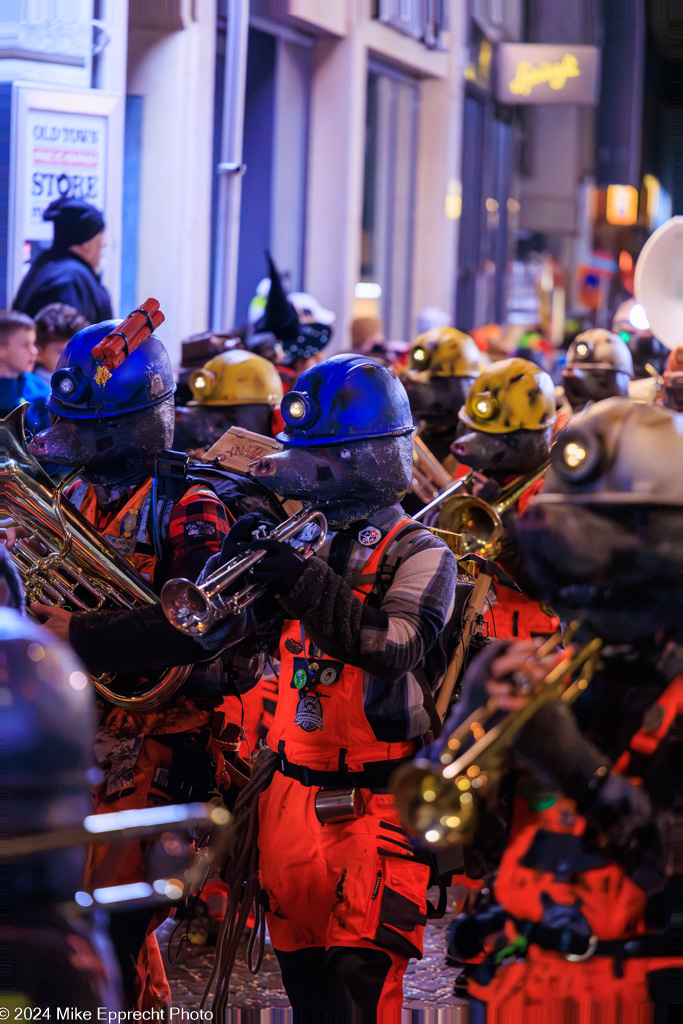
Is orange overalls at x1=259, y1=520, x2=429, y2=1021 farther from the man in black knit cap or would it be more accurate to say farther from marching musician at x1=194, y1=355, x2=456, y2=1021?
Answer: the man in black knit cap

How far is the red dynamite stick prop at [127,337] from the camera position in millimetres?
3633

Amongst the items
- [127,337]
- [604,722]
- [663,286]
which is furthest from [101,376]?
[663,286]

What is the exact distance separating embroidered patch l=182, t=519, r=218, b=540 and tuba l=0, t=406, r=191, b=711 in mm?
184

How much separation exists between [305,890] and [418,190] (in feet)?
53.5

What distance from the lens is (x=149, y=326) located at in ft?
12.4

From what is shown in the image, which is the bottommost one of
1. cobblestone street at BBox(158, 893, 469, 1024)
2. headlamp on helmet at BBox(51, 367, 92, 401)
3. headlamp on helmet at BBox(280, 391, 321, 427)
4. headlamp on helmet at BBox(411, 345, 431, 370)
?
cobblestone street at BBox(158, 893, 469, 1024)

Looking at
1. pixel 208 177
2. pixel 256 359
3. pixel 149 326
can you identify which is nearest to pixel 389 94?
pixel 208 177

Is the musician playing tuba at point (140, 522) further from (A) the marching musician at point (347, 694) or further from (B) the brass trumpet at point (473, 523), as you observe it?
(B) the brass trumpet at point (473, 523)

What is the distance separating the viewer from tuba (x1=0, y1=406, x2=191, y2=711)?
357 centimetres

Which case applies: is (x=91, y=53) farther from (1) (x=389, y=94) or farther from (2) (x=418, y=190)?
(2) (x=418, y=190)

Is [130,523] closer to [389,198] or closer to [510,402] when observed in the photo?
[510,402]

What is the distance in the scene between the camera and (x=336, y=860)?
3.16 metres

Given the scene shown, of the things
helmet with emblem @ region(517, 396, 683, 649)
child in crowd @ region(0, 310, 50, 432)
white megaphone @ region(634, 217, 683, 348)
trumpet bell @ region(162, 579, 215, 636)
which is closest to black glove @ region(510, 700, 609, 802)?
helmet with emblem @ region(517, 396, 683, 649)

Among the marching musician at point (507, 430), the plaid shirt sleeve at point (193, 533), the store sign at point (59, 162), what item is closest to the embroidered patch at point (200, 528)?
the plaid shirt sleeve at point (193, 533)
